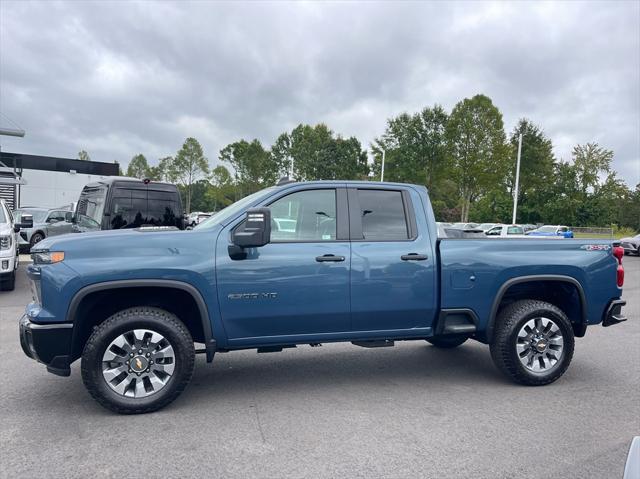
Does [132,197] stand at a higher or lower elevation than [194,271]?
higher

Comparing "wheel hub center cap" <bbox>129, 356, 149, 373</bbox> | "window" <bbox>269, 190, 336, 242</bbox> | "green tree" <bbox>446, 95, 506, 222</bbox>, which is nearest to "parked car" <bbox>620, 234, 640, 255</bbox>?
"green tree" <bbox>446, 95, 506, 222</bbox>

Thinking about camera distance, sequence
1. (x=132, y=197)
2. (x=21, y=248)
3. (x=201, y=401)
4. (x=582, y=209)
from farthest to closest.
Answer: (x=582, y=209), (x=21, y=248), (x=132, y=197), (x=201, y=401)

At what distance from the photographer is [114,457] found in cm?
335

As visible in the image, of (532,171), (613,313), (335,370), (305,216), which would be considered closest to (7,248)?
(335,370)

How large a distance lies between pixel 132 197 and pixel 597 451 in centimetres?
870

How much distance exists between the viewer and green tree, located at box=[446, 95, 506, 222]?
35719 mm

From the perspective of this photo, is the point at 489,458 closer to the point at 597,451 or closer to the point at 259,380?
the point at 597,451

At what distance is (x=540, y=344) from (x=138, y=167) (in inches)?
3428

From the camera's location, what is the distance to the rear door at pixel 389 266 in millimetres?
4480

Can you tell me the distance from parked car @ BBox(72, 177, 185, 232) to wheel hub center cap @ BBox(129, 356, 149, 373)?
5.90 m

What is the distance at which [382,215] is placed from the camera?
15.7ft

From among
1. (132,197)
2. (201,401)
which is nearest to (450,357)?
(201,401)

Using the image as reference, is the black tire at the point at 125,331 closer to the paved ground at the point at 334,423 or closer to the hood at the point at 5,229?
the paved ground at the point at 334,423

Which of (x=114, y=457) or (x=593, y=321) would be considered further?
(x=593, y=321)
